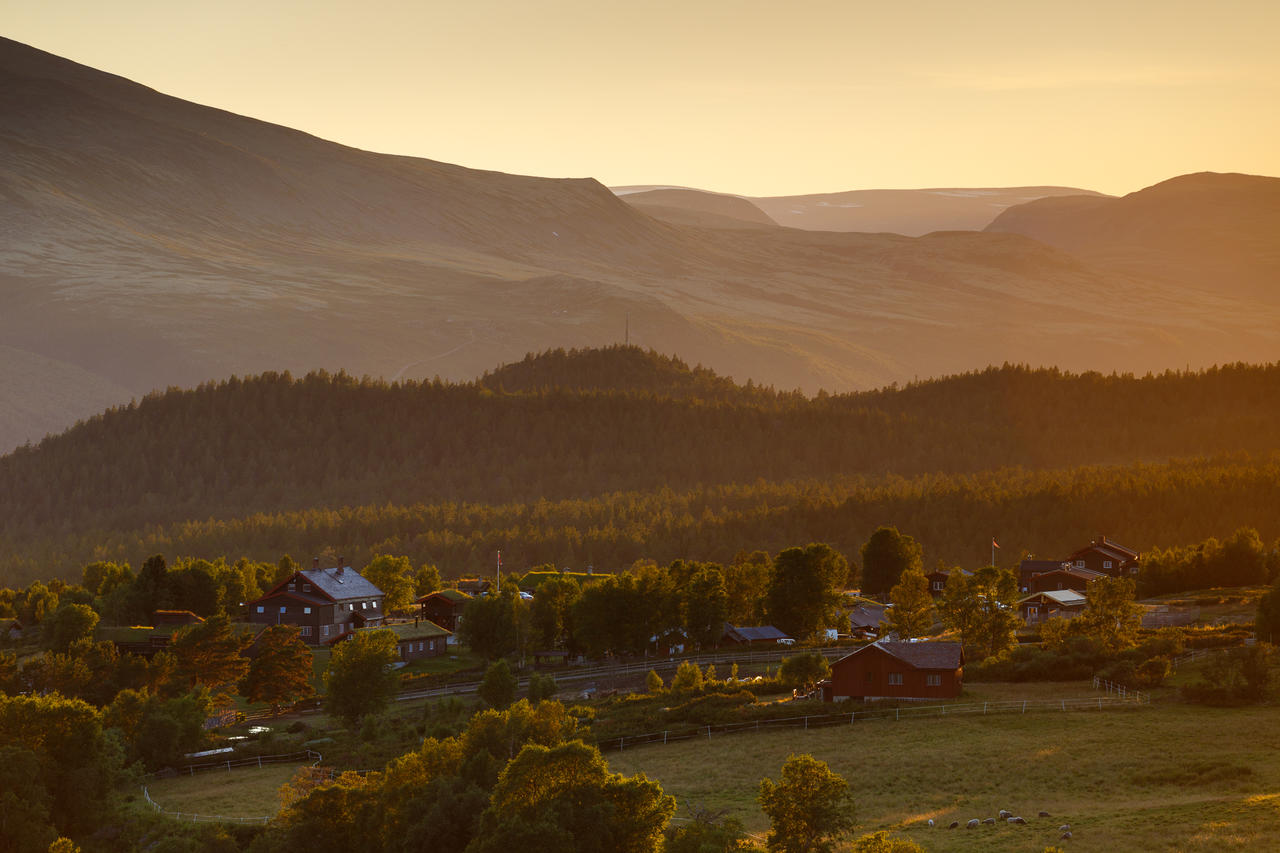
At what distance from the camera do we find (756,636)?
127m

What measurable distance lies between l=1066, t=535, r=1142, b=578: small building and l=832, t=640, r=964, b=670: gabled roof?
74135 mm

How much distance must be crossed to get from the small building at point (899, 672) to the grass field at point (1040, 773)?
7.15 meters

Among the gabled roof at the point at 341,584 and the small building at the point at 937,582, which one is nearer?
the gabled roof at the point at 341,584

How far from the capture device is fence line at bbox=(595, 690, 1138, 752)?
8475 cm

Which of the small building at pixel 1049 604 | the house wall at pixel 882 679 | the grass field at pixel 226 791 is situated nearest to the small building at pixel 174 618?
the grass field at pixel 226 791

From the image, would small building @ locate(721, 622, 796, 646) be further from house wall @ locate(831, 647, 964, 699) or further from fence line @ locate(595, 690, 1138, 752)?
fence line @ locate(595, 690, 1138, 752)

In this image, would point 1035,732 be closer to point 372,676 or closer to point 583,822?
point 583,822

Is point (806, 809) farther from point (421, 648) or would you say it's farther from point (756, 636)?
point (421, 648)

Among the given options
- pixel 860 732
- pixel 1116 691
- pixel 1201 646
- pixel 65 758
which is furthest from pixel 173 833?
pixel 1201 646

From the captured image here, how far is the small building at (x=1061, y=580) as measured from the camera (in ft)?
501

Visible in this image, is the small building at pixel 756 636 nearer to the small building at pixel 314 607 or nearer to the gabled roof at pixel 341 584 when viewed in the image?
the small building at pixel 314 607

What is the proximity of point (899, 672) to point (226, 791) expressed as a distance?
126 ft

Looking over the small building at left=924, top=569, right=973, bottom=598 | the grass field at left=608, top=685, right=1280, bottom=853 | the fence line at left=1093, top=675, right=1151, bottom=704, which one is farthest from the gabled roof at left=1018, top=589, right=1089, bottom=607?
the grass field at left=608, top=685, right=1280, bottom=853

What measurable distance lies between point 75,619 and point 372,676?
35.3 metres
